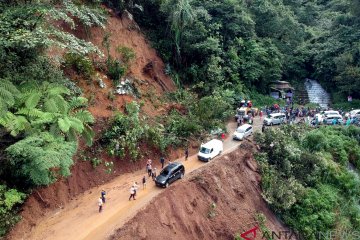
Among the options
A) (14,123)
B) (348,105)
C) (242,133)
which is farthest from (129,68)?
(348,105)

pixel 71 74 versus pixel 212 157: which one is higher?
pixel 71 74

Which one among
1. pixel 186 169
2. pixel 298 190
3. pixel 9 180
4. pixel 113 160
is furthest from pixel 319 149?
pixel 9 180

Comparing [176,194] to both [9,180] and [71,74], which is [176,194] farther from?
[71,74]

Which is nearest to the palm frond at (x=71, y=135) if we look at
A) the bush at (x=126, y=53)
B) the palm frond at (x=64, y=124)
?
the palm frond at (x=64, y=124)

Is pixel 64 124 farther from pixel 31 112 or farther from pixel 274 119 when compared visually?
pixel 274 119

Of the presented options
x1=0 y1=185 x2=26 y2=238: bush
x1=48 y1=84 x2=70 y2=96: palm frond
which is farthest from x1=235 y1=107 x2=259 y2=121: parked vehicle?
x1=0 y1=185 x2=26 y2=238: bush

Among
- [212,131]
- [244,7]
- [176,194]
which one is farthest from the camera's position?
[244,7]
